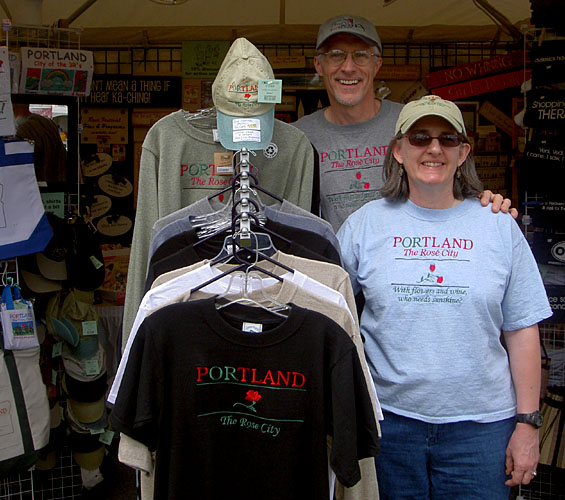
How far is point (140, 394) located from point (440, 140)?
1.12m

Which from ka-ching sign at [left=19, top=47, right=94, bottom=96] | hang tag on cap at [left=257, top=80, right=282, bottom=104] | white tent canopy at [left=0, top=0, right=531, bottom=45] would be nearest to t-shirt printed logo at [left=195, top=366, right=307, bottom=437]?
hang tag on cap at [left=257, top=80, right=282, bottom=104]

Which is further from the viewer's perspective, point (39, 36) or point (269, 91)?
point (39, 36)

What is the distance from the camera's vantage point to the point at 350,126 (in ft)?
8.09

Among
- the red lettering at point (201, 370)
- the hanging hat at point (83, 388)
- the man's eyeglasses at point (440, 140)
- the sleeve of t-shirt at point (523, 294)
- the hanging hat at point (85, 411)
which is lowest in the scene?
the hanging hat at point (85, 411)

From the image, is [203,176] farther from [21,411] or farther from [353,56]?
[21,411]

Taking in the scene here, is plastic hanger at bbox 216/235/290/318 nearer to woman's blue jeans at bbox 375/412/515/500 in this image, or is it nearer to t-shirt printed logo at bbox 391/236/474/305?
t-shirt printed logo at bbox 391/236/474/305

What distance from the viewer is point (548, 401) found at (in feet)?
9.96

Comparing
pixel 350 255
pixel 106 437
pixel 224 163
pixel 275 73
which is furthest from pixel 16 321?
pixel 275 73

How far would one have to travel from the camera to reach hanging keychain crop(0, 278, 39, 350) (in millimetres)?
2707

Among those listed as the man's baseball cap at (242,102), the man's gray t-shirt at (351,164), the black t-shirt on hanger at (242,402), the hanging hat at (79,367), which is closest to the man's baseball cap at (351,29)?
the man's gray t-shirt at (351,164)

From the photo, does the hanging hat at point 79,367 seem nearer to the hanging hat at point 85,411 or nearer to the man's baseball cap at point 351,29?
the hanging hat at point 85,411

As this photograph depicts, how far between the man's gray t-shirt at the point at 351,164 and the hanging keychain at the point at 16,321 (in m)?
1.35

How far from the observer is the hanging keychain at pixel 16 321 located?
271 centimetres

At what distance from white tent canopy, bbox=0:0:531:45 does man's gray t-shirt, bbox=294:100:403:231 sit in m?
1.83
